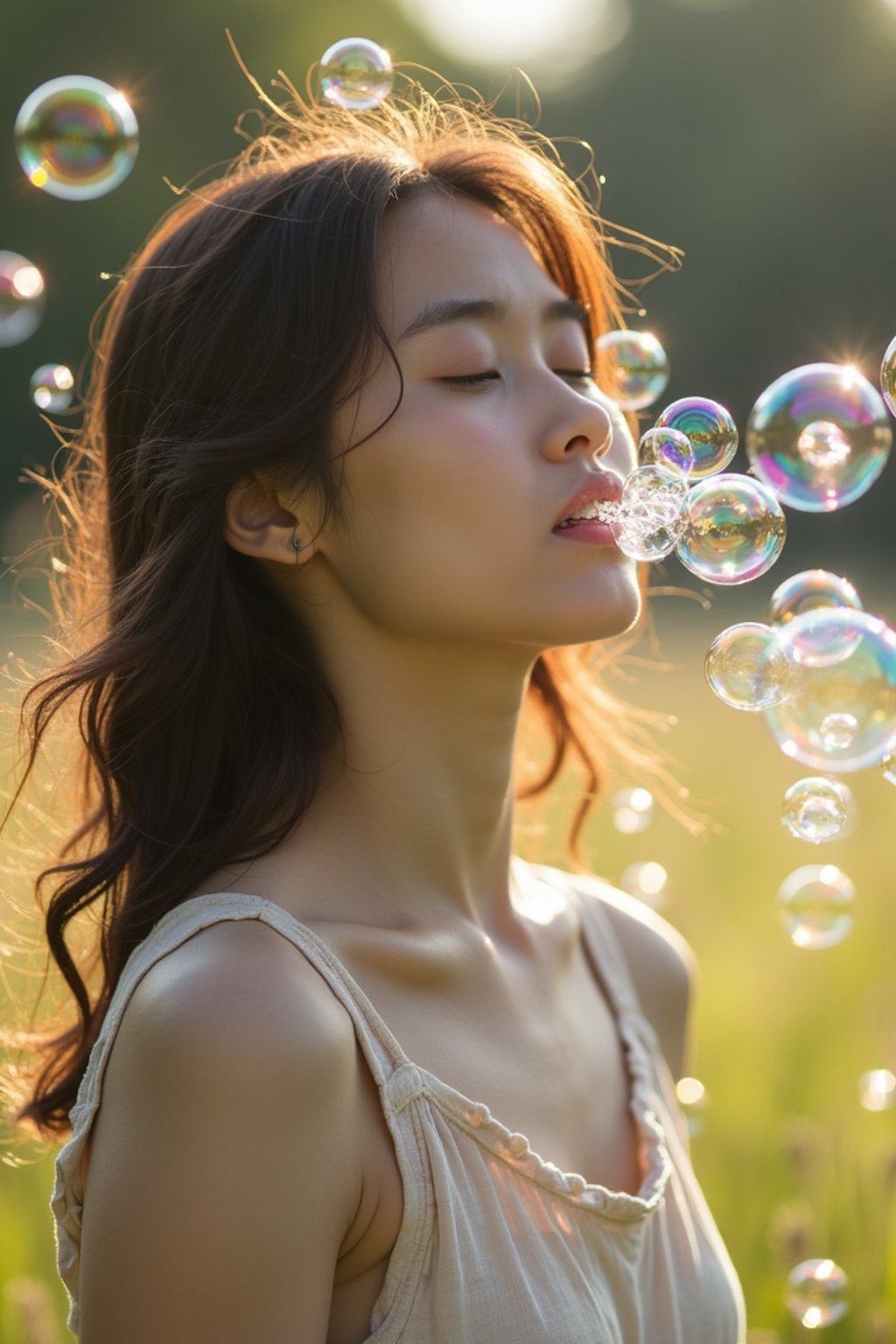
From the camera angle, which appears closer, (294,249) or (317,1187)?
(317,1187)

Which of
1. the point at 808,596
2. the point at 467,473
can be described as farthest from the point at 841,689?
the point at 467,473

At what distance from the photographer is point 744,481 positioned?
89.0 inches

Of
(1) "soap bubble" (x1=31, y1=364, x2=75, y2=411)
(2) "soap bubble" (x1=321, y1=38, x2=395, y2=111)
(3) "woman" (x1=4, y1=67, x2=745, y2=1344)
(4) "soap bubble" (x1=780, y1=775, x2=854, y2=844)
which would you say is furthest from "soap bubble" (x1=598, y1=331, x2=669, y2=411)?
(1) "soap bubble" (x1=31, y1=364, x2=75, y2=411)

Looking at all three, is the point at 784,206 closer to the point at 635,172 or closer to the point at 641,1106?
the point at 635,172

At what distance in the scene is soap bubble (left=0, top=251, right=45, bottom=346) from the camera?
9.61 ft

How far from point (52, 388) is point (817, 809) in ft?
4.58

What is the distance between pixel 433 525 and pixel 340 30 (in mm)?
30199

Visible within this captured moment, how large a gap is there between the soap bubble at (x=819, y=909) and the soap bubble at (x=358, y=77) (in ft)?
4.69

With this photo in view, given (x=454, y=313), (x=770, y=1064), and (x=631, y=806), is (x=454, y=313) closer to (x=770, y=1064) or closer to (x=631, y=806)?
(x=631, y=806)

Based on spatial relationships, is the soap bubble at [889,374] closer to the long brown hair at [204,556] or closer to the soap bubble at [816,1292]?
the long brown hair at [204,556]

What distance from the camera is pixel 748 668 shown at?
7.15 ft

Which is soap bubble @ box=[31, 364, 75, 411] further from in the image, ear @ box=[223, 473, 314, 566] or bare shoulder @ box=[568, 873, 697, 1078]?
bare shoulder @ box=[568, 873, 697, 1078]

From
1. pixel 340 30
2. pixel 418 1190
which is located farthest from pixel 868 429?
pixel 340 30

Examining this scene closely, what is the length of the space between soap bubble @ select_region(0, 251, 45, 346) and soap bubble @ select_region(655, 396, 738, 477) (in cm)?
125
